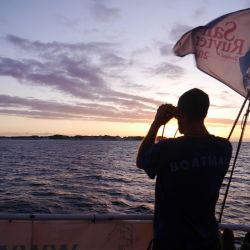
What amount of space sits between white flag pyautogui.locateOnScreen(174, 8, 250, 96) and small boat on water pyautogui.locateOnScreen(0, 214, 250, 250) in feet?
6.52

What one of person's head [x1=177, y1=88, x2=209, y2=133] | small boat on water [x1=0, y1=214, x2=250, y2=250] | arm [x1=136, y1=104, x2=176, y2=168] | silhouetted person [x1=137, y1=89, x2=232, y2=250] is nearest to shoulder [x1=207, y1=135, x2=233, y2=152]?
silhouetted person [x1=137, y1=89, x2=232, y2=250]

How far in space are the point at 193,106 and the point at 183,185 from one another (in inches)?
25.9

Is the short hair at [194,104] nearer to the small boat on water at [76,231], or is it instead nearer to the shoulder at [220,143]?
the shoulder at [220,143]

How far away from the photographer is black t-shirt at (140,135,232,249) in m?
Answer: 3.04

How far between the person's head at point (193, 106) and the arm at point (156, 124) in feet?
0.37

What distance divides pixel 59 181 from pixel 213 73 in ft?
122

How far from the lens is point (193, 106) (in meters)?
3.14

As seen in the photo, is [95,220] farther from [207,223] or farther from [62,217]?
[207,223]

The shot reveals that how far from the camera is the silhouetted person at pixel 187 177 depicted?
10.00 ft

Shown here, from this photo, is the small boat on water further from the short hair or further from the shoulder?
the short hair

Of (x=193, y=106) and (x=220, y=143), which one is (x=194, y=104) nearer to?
(x=193, y=106)

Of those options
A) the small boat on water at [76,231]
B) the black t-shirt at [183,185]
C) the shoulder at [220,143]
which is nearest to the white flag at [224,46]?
the shoulder at [220,143]

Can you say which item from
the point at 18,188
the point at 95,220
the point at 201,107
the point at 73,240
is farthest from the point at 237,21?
the point at 18,188

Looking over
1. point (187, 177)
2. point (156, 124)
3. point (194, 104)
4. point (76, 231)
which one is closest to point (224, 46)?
point (194, 104)
